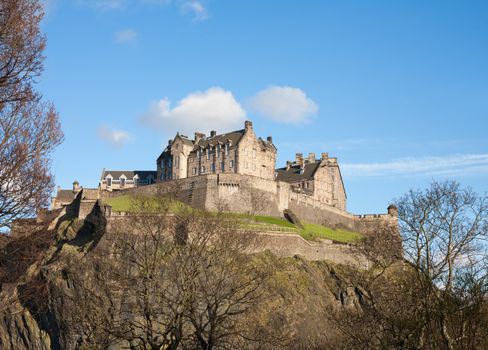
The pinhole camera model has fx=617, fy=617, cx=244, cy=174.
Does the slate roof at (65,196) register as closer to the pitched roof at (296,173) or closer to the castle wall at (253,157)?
the castle wall at (253,157)

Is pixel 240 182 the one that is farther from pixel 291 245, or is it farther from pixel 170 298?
pixel 170 298

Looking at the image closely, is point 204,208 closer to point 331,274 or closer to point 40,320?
point 331,274

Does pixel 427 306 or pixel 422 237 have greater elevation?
pixel 422 237

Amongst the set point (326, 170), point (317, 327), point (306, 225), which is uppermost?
point (326, 170)

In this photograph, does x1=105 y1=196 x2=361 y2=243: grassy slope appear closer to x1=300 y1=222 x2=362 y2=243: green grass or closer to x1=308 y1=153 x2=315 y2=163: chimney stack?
x1=300 y1=222 x2=362 y2=243: green grass

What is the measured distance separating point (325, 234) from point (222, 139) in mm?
19273

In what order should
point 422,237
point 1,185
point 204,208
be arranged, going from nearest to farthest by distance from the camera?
point 1,185 < point 422,237 < point 204,208

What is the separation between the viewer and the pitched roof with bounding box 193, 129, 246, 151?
82375mm

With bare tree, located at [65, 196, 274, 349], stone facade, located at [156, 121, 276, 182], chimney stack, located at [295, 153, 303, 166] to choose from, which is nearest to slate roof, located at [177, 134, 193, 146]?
stone facade, located at [156, 121, 276, 182]

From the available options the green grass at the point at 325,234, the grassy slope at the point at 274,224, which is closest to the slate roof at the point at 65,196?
the grassy slope at the point at 274,224

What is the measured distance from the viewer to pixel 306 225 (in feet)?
259

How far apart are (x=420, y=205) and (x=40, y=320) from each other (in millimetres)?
41063

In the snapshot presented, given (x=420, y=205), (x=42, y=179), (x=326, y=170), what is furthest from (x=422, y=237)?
(x=326, y=170)

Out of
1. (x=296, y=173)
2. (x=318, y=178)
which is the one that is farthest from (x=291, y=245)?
(x=296, y=173)
